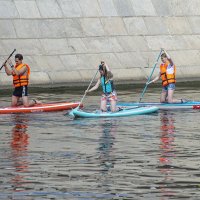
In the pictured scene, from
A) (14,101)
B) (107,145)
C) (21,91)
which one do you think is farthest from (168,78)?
(107,145)

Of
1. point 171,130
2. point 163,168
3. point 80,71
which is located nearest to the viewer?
point 163,168

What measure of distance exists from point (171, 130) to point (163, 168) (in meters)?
6.75

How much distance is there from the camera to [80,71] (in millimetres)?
42875

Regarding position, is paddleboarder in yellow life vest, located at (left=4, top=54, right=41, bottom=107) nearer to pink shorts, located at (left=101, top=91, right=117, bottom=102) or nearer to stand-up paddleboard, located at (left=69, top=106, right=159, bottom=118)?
stand-up paddleboard, located at (left=69, top=106, right=159, bottom=118)

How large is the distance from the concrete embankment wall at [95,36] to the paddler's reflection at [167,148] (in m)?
13.1

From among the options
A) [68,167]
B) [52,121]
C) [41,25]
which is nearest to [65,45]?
[41,25]

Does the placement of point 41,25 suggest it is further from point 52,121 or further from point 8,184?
point 8,184

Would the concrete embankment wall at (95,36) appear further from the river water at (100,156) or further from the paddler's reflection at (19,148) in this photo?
the river water at (100,156)

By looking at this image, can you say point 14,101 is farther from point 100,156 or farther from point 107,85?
point 100,156

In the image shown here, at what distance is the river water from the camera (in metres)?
16.6

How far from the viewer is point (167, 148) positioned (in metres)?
21.8

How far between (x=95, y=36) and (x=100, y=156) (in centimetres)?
2529

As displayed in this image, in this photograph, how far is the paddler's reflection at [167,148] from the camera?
17.3 metres

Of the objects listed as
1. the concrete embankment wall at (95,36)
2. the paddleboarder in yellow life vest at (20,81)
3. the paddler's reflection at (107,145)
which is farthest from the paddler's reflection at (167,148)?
the concrete embankment wall at (95,36)
